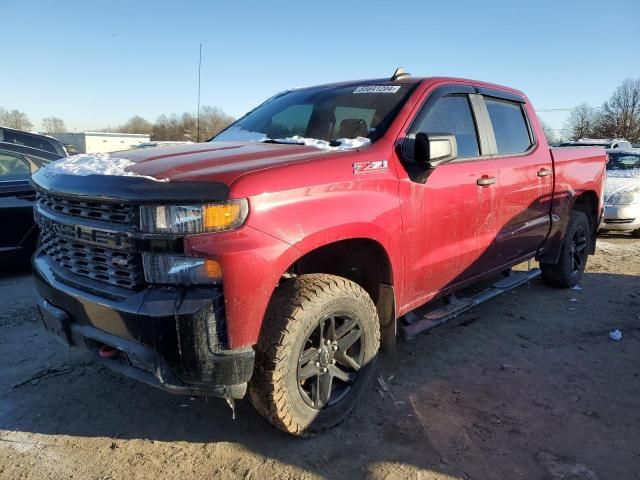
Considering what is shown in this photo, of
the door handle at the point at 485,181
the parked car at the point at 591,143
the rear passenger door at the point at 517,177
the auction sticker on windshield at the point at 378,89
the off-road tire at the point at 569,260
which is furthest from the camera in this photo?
the parked car at the point at 591,143

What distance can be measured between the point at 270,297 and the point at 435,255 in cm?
137

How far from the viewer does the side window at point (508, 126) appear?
4.07m

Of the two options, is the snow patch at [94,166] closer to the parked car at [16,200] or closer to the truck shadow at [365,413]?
the truck shadow at [365,413]

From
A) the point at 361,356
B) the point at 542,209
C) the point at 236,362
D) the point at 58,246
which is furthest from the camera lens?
the point at 542,209

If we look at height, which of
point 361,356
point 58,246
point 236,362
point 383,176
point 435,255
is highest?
point 383,176

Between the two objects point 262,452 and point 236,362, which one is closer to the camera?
point 236,362

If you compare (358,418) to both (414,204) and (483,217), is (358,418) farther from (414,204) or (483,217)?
(483,217)

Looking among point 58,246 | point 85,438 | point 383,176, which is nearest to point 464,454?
point 383,176

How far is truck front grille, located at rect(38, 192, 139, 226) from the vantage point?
2.22m

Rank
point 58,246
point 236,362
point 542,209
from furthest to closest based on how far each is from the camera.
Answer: point 542,209 → point 58,246 → point 236,362

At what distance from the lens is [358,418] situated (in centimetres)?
294

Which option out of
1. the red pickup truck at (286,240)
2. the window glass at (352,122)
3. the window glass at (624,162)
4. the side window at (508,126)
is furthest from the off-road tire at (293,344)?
the window glass at (624,162)

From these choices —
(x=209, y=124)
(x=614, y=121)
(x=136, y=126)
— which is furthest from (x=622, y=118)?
(x=136, y=126)

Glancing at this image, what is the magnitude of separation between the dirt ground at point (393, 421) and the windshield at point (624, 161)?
24.0 ft
